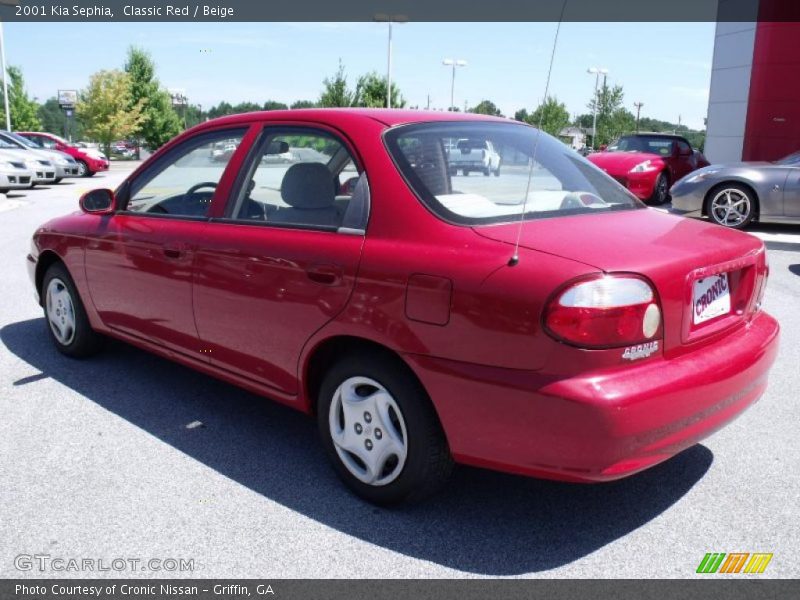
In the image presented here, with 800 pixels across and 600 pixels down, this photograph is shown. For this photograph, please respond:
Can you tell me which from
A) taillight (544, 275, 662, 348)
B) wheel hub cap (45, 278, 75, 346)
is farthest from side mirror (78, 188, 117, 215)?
taillight (544, 275, 662, 348)

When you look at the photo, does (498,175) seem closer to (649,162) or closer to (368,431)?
(368,431)

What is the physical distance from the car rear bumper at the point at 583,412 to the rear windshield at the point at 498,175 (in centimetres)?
65

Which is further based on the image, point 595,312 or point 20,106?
point 20,106

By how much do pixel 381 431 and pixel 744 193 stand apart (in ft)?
33.7

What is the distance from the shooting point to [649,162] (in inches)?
624

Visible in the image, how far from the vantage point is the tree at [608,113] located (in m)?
52.2

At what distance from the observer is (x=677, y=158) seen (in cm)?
1645

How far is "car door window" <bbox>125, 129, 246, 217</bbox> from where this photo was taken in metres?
3.97

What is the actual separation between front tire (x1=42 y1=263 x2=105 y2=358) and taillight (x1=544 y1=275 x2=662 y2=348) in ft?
11.4
